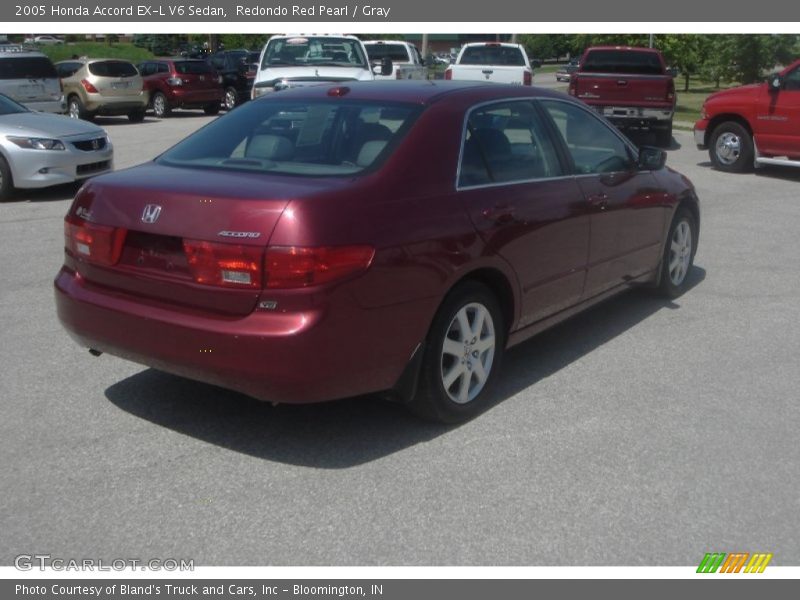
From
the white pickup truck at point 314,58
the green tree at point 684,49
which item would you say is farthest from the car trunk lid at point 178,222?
the green tree at point 684,49

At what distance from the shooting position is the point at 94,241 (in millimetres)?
4805

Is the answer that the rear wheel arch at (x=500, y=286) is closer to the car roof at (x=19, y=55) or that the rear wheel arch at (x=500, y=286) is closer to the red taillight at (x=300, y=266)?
the red taillight at (x=300, y=266)

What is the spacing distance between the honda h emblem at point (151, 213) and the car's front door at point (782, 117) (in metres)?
11.9

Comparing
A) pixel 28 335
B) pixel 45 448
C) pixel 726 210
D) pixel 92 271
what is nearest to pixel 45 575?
pixel 45 448

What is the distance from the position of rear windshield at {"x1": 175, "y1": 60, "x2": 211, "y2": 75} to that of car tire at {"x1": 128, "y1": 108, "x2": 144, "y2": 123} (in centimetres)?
191

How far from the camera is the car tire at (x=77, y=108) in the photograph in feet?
82.1

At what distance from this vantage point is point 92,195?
15.9 ft

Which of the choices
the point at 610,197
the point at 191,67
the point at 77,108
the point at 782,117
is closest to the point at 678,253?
the point at 610,197

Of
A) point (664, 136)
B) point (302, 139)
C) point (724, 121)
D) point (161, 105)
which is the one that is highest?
point (302, 139)

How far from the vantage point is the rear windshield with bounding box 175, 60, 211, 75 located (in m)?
26.9

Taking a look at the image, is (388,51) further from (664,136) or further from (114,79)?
(664,136)

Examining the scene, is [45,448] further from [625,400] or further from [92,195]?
[625,400]

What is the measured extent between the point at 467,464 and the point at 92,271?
81.6 inches

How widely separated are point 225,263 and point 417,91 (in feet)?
5.64
